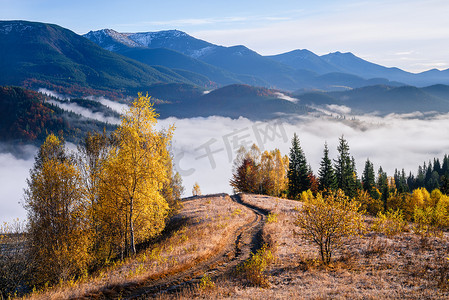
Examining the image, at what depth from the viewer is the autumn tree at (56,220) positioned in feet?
75.1

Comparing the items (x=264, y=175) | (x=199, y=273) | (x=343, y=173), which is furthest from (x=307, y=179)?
(x=199, y=273)

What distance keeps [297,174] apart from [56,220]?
55.3m

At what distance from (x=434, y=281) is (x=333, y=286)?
4.76m

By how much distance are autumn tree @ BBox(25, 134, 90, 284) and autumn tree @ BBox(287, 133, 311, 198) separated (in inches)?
2052

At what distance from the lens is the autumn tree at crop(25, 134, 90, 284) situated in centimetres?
2289

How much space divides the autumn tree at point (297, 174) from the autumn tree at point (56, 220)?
52.1 metres

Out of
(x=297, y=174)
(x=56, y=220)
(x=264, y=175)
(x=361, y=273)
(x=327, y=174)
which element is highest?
(x=56, y=220)

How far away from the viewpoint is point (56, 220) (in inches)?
955

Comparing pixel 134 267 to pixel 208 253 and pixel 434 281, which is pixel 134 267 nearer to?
pixel 208 253

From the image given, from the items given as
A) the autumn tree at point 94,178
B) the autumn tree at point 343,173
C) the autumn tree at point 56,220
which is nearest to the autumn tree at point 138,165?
the autumn tree at point 94,178

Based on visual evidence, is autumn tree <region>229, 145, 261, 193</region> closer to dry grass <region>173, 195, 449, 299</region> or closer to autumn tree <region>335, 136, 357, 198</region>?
autumn tree <region>335, 136, 357, 198</region>

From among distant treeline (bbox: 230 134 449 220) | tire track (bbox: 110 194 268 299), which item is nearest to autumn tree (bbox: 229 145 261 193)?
distant treeline (bbox: 230 134 449 220)

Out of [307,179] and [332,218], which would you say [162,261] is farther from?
[307,179]

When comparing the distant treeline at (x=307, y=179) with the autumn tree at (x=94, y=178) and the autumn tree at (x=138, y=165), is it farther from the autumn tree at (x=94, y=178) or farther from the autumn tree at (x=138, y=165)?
the autumn tree at (x=138, y=165)
